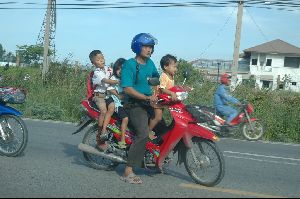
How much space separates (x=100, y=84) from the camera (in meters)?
7.57

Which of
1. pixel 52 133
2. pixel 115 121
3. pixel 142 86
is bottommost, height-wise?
pixel 52 133

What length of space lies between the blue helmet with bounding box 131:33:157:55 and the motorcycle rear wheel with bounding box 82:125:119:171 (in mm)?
1556

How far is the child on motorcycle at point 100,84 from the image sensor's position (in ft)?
22.6

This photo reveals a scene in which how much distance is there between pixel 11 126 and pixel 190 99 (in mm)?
9759

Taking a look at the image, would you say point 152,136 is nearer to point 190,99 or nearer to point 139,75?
point 139,75

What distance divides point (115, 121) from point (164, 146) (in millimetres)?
949

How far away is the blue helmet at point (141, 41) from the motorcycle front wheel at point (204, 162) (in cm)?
140

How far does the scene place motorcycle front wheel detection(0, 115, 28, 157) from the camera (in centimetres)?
764

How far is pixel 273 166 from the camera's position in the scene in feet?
28.0

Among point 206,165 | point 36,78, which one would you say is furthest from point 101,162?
point 36,78

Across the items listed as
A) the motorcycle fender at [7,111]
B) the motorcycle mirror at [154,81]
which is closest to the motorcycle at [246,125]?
the motorcycle fender at [7,111]

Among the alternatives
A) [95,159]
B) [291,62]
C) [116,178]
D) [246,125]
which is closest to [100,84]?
[95,159]

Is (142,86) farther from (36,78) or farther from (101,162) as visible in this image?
(36,78)

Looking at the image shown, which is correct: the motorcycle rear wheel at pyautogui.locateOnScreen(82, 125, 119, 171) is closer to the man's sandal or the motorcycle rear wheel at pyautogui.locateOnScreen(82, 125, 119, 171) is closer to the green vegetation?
the man's sandal
